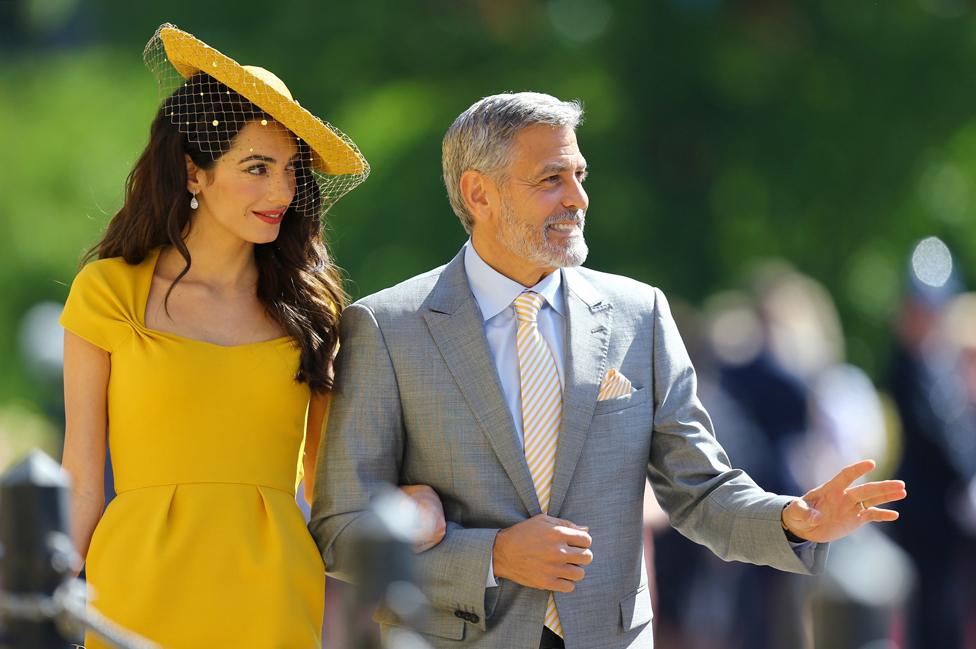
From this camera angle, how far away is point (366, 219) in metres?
11.0

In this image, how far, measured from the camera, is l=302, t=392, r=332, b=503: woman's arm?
4086 millimetres

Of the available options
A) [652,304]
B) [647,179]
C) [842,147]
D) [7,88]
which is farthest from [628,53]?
[652,304]

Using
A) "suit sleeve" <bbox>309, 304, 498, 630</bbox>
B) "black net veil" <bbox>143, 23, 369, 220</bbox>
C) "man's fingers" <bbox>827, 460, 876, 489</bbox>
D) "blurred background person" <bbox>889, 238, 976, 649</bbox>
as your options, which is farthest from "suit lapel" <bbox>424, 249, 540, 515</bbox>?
"blurred background person" <bbox>889, 238, 976, 649</bbox>

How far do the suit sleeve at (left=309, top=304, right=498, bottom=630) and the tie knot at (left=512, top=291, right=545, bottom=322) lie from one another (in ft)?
1.15

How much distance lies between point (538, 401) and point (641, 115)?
850 centimetres

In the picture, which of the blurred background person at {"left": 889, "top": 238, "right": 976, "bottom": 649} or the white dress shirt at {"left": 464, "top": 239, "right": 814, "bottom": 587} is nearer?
the white dress shirt at {"left": 464, "top": 239, "right": 814, "bottom": 587}

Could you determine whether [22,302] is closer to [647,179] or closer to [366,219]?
[366,219]

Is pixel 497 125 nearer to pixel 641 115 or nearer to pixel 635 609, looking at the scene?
pixel 635 609

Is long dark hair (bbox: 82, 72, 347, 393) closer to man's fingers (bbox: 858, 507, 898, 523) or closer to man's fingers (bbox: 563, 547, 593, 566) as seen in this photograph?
man's fingers (bbox: 563, 547, 593, 566)

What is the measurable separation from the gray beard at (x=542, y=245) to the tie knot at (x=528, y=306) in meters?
0.10

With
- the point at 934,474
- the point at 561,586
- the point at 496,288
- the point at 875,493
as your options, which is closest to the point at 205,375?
the point at 496,288

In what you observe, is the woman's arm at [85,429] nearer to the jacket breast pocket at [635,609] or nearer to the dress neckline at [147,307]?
the dress neckline at [147,307]

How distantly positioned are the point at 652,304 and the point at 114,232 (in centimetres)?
140

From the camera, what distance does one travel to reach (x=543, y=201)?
13.1ft
